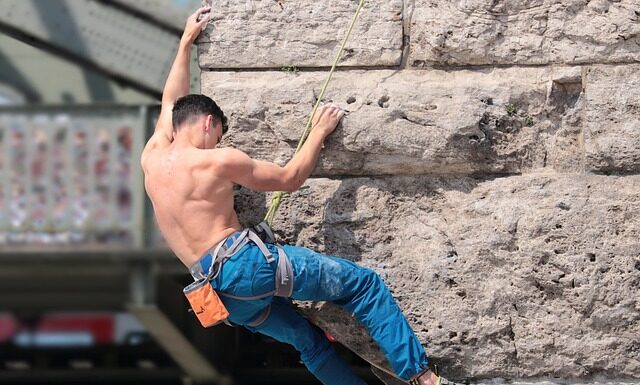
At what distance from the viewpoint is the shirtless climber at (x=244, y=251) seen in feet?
9.54

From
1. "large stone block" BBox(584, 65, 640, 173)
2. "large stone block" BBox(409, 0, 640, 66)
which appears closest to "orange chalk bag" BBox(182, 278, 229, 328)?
"large stone block" BBox(409, 0, 640, 66)

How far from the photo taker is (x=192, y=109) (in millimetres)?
3012

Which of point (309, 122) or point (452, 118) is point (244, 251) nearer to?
point (309, 122)

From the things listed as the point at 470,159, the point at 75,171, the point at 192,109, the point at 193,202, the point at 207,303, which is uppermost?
the point at 192,109

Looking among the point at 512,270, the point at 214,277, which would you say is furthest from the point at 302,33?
the point at 512,270

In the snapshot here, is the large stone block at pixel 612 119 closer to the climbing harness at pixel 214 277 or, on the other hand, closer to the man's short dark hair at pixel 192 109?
the climbing harness at pixel 214 277

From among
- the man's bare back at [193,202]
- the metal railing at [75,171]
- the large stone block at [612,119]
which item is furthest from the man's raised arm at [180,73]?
the metal railing at [75,171]

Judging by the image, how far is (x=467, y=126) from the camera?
10.5 feet

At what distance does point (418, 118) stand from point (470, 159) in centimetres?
25

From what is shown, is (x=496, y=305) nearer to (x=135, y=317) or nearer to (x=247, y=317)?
(x=247, y=317)

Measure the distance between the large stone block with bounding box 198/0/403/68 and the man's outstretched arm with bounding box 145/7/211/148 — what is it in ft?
0.20

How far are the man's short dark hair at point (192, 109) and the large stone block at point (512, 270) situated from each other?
A: 0.55 meters

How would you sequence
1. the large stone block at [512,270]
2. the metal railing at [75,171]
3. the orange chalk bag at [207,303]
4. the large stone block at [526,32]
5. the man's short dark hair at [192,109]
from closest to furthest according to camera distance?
1. the orange chalk bag at [207,303]
2. the man's short dark hair at [192,109]
3. the large stone block at [512,270]
4. the large stone block at [526,32]
5. the metal railing at [75,171]

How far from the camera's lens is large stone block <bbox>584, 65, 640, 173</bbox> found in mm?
3205
